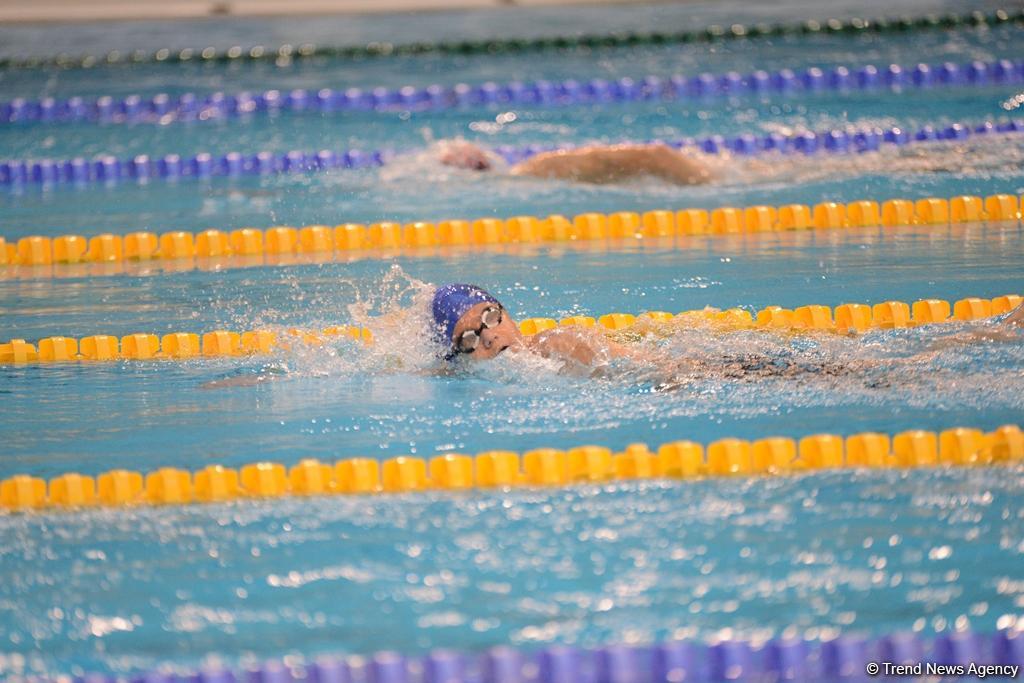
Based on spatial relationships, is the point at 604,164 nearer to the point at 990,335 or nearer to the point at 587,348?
the point at 587,348

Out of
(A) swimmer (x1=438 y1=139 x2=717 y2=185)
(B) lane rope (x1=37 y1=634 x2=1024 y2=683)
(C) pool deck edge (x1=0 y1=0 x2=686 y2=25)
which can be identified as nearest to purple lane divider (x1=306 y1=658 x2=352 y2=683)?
(B) lane rope (x1=37 y1=634 x2=1024 y2=683)

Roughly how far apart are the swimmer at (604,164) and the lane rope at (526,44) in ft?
12.3

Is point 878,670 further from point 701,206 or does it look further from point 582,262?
point 701,206

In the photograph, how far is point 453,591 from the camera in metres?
3.24

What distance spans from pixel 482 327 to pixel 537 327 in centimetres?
79

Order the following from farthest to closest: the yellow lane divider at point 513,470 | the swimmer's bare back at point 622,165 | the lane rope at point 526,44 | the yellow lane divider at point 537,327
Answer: the lane rope at point 526,44 < the swimmer's bare back at point 622,165 < the yellow lane divider at point 537,327 < the yellow lane divider at point 513,470

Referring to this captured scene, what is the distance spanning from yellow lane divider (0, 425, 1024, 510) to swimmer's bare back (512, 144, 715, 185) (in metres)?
3.88

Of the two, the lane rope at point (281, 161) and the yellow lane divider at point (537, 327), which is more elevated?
the lane rope at point (281, 161)

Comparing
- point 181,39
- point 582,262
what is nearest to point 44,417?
point 582,262

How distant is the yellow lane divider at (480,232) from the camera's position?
6.97m

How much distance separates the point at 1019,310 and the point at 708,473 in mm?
1529

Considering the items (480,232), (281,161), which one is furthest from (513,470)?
(281,161)

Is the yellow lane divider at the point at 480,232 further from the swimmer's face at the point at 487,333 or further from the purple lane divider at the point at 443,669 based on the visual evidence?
the purple lane divider at the point at 443,669

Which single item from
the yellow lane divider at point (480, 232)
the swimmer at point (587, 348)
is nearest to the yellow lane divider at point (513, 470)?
the swimmer at point (587, 348)
